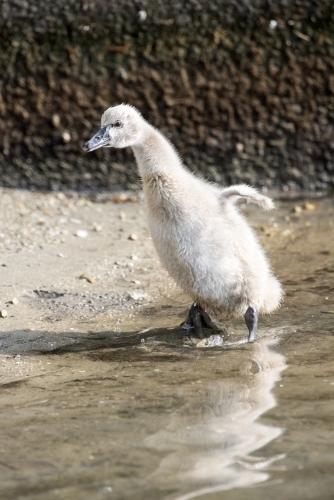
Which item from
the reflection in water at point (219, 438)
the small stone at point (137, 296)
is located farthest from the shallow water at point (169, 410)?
the small stone at point (137, 296)

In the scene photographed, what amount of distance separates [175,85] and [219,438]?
183 inches

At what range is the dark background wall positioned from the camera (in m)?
7.26

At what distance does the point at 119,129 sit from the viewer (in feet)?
16.6

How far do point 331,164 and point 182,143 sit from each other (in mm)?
1303

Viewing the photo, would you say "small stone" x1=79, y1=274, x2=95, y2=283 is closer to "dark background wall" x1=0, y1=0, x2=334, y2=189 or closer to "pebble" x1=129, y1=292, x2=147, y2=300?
"pebble" x1=129, y1=292, x2=147, y2=300

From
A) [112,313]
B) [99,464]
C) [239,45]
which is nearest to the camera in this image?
[99,464]

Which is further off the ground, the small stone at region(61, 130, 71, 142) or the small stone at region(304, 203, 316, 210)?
the small stone at region(61, 130, 71, 142)

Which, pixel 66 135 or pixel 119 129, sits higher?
pixel 119 129

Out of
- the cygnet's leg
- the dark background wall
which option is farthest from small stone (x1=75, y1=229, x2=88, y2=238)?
the cygnet's leg

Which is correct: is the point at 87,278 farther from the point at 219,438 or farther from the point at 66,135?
the point at 219,438

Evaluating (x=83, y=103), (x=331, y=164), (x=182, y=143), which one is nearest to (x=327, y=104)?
(x=331, y=164)

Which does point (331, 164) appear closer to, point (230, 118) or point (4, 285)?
point (230, 118)

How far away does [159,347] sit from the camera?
15.0 feet

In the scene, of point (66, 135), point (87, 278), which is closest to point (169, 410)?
point (87, 278)
